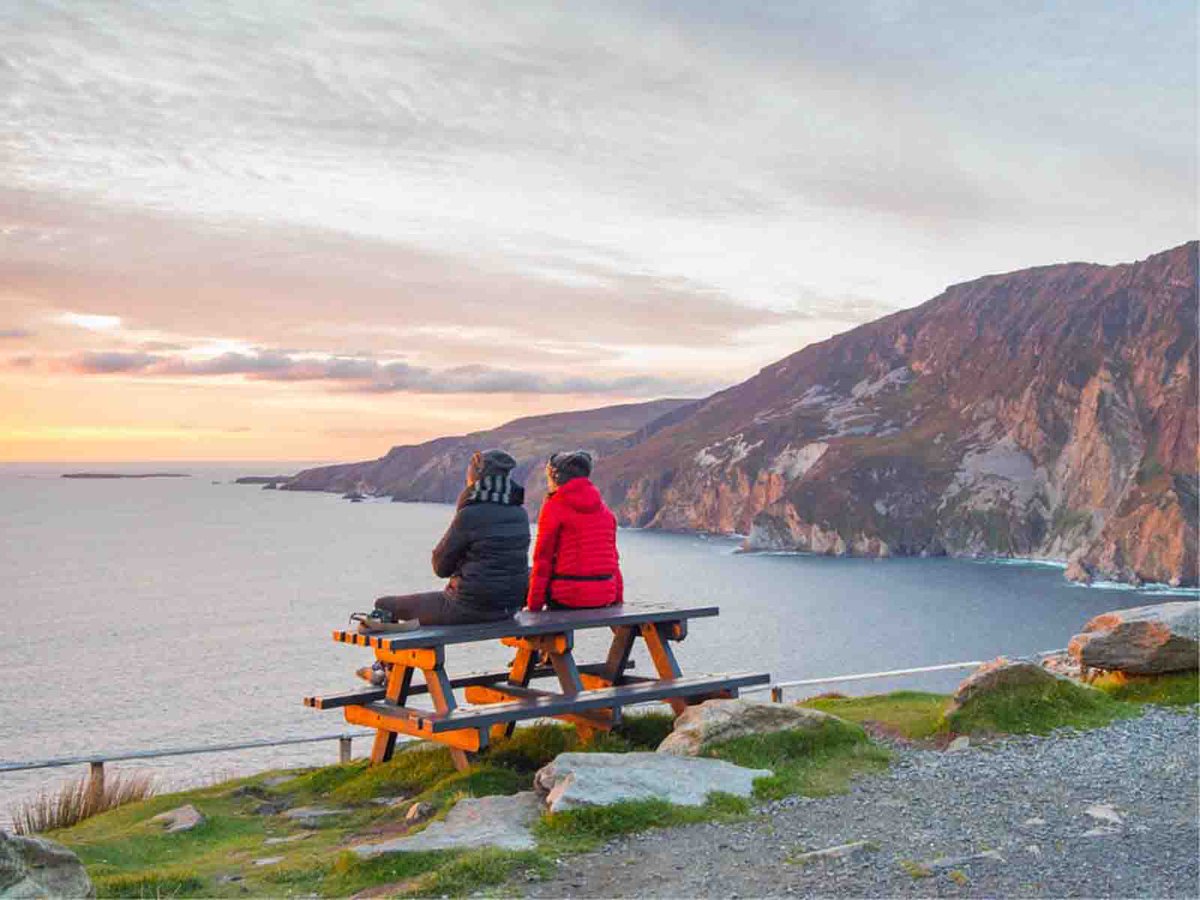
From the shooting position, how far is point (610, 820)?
8.29 meters

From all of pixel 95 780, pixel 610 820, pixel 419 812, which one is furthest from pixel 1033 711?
pixel 95 780

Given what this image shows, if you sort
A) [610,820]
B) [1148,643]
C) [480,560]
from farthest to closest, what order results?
[1148,643] < [480,560] < [610,820]

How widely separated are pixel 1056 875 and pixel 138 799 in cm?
991

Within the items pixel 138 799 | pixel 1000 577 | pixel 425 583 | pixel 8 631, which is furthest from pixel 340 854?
pixel 1000 577

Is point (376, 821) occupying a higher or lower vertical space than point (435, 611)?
lower

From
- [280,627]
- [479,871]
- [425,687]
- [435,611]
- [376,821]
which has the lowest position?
[280,627]

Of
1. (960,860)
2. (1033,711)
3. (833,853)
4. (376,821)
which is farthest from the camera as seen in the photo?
(1033,711)

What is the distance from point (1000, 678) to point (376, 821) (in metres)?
6.86

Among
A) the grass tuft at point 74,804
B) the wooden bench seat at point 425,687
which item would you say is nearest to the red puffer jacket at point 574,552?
the wooden bench seat at point 425,687

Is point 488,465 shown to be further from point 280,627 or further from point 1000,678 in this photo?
point 280,627

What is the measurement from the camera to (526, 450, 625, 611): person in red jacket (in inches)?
476

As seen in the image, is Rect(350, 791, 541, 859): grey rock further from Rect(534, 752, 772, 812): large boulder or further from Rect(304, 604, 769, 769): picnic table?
Rect(304, 604, 769, 769): picnic table

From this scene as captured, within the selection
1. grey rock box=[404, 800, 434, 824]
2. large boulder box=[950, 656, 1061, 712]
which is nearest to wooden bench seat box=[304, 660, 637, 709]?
grey rock box=[404, 800, 434, 824]

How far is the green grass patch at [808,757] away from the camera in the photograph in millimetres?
9539
